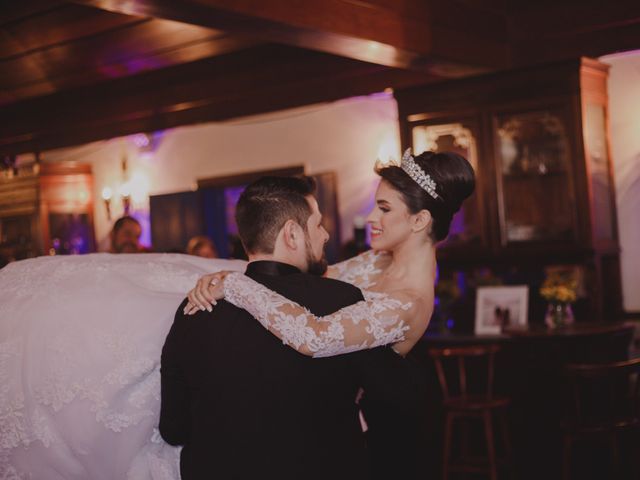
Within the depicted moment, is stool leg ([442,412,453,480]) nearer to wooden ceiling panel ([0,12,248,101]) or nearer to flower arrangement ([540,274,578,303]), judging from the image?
flower arrangement ([540,274,578,303])

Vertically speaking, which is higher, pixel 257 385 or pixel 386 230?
pixel 386 230

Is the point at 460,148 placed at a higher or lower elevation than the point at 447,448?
higher

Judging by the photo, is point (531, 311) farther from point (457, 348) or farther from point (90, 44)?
point (90, 44)

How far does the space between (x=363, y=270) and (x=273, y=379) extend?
858 millimetres

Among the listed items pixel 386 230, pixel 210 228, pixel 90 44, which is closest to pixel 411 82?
pixel 90 44

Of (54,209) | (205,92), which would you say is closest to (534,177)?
(205,92)

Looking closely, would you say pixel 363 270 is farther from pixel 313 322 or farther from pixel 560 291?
pixel 560 291

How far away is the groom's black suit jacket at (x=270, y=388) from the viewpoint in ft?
6.52

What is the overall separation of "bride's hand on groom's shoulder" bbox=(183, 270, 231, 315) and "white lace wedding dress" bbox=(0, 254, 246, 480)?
0.34 meters

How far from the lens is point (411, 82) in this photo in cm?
682

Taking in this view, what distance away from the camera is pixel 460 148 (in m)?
6.74

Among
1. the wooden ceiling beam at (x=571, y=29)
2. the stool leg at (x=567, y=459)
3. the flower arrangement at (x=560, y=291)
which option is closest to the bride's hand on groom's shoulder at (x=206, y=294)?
the stool leg at (x=567, y=459)

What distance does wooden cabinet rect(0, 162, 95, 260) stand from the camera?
34.7 ft

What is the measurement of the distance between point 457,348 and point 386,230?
130 inches
